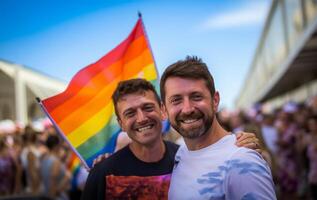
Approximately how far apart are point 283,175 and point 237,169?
754 cm

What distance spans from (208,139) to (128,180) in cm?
68

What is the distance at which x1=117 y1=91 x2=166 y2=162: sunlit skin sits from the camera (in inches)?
105

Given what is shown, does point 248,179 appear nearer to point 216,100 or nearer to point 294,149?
point 216,100

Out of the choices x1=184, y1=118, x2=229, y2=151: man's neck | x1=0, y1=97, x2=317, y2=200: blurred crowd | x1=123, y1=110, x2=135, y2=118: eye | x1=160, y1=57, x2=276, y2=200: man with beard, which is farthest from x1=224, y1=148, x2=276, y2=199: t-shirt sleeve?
x1=0, y1=97, x2=317, y2=200: blurred crowd

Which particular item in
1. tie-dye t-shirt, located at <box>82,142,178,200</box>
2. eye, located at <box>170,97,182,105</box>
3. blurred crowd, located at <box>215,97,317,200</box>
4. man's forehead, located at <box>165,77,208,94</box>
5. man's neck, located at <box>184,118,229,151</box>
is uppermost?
man's forehead, located at <box>165,77,208,94</box>

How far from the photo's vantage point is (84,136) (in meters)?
3.43

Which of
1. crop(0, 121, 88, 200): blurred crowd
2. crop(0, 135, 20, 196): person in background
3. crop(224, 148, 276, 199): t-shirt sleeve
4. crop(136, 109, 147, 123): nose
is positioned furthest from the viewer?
crop(0, 135, 20, 196): person in background

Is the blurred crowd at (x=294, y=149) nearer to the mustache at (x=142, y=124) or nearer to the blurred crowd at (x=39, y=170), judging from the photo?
the blurred crowd at (x=39, y=170)

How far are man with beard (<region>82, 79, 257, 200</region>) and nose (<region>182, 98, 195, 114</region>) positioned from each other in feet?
1.46

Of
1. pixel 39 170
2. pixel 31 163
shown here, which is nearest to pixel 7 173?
pixel 31 163

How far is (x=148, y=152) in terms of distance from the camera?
2.70 metres

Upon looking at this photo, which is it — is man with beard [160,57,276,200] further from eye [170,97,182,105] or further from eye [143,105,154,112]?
eye [143,105,154,112]

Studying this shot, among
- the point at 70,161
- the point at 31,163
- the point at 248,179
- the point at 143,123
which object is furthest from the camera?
the point at 31,163

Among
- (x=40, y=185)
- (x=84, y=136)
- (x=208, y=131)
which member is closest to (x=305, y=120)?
(x=40, y=185)
